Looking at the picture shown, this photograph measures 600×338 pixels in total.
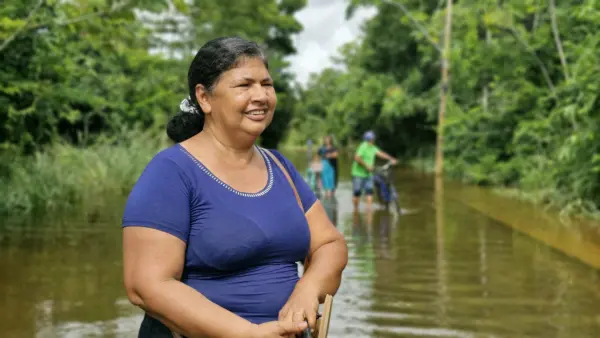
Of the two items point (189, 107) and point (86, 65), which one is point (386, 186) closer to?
point (86, 65)

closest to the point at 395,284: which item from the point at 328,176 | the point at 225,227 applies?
the point at 225,227

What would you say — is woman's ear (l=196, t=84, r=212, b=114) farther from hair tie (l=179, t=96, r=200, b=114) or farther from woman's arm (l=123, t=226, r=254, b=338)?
woman's arm (l=123, t=226, r=254, b=338)

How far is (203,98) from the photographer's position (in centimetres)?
269

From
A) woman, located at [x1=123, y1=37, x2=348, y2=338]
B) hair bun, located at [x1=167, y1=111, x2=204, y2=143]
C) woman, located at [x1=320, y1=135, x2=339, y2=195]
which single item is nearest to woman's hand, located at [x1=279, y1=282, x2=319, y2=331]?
woman, located at [x1=123, y1=37, x2=348, y2=338]

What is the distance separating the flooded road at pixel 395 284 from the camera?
22.2 ft

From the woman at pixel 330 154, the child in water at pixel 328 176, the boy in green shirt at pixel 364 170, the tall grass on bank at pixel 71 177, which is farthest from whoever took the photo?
the child in water at pixel 328 176

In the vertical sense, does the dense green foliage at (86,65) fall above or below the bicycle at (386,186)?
above

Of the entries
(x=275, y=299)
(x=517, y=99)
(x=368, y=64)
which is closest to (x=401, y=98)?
(x=368, y=64)

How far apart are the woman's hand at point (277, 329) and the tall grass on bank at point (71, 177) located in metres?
11.7

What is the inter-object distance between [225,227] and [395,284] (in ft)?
21.3

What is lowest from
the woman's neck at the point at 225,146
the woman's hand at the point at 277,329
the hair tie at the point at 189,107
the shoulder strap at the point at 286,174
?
the woman's hand at the point at 277,329

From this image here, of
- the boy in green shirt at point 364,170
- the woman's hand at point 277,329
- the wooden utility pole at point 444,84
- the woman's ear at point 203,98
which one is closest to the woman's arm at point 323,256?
the woman's hand at point 277,329

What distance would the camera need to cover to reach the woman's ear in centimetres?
267

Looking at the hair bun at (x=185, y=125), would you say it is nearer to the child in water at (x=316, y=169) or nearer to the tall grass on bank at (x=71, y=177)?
the tall grass on bank at (x=71, y=177)
